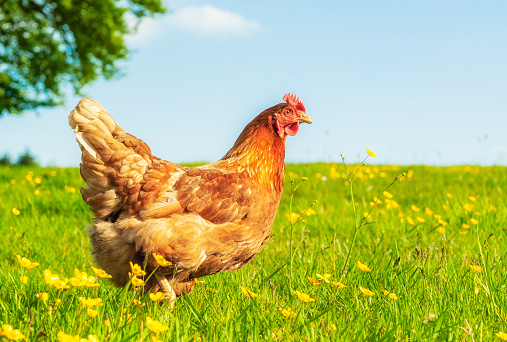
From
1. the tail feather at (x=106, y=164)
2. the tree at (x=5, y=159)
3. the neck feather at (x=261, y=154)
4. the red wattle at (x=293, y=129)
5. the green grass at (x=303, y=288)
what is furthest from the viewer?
the tree at (x=5, y=159)

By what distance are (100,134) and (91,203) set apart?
536mm

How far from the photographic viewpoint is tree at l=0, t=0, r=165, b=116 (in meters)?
18.4

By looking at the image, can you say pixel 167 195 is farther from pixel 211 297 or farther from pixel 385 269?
pixel 385 269

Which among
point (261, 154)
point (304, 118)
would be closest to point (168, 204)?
point (261, 154)

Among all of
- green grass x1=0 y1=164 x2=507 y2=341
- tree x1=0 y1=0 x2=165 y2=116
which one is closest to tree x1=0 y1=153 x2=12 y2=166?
tree x1=0 y1=0 x2=165 y2=116

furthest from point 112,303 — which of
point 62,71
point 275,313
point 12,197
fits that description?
point 62,71

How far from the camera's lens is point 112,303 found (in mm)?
2910

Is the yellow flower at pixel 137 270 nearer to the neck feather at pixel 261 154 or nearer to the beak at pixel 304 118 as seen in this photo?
the neck feather at pixel 261 154

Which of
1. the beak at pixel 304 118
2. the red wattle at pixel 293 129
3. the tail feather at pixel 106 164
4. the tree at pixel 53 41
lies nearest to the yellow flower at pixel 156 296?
the tail feather at pixel 106 164

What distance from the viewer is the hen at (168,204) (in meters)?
3.03

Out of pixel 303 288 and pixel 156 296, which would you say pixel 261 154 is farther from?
→ pixel 156 296

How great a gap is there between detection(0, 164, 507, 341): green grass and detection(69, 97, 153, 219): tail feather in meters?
0.69

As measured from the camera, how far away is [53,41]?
62.2 feet

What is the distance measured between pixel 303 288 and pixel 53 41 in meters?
19.4
